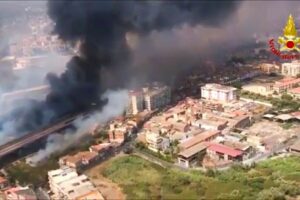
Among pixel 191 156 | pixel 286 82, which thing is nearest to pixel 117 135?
pixel 191 156

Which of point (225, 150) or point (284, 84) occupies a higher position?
point (284, 84)

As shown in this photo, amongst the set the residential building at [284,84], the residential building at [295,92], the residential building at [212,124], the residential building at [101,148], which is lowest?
the residential building at [212,124]

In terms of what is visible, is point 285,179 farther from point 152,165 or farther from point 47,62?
point 47,62

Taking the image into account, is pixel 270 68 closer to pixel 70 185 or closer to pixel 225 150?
pixel 225 150

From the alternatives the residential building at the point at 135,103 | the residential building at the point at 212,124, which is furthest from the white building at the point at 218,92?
the residential building at the point at 135,103

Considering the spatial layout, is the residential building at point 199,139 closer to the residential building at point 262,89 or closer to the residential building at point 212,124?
the residential building at point 212,124

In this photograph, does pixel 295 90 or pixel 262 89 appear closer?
pixel 295 90

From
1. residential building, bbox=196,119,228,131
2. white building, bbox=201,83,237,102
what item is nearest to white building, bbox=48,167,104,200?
residential building, bbox=196,119,228,131
